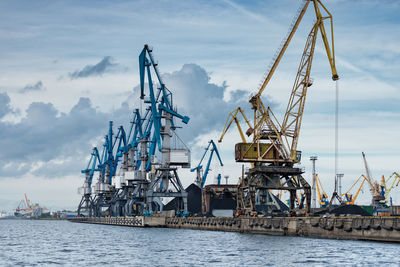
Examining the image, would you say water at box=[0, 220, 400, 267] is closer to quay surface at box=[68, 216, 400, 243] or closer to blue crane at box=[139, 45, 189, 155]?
quay surface at box=[68, 216, 400, 243]

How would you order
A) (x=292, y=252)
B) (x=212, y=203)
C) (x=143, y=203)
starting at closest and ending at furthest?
(x=292, y=252) < (x=143, y=203) < (x=212, y=203)

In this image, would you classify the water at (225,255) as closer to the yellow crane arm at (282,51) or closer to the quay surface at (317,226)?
the quay surface at (317,226)

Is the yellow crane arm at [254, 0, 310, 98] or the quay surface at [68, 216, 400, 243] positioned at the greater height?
the yellow crane arm at [254, 0, 310, 98]

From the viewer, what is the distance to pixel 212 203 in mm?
153250

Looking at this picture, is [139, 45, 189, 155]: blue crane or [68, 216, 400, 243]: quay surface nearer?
[68, 216, 400, 243]: quay surface

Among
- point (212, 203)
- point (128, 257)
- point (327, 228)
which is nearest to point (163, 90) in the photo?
point (212, 203)

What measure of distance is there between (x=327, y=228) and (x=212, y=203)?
88.9 m

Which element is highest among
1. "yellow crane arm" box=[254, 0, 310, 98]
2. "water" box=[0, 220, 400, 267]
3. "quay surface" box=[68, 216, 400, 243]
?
"yellow crane arm" box=[254, 0, 310, 98]

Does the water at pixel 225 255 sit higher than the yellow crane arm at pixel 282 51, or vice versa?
the yellow crane arm at pixel 282 51

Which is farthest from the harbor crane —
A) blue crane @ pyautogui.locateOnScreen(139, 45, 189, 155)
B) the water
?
the water

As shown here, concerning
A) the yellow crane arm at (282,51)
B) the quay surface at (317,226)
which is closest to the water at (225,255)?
the quay surface at (317,226)

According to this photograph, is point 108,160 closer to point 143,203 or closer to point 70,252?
point 143,203

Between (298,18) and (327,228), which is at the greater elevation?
(298,18)

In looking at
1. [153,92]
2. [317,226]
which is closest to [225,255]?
[317,226]
